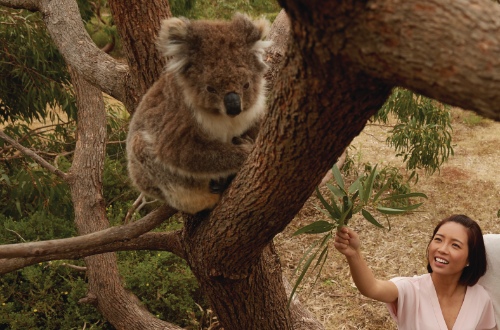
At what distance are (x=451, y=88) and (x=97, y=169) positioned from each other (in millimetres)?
3317

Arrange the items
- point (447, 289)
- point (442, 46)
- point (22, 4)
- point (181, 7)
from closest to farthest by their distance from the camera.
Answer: point (442, 46), point (447, 289), point (22, 4), point (181, 7)

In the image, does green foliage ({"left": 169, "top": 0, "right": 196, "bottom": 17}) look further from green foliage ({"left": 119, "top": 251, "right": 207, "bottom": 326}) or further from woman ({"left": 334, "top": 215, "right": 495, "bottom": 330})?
woman ({"left": 334, "top": 215, "right": 495, "bottom": 330})

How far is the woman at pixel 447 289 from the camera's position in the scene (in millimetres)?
2348

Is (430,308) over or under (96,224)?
over

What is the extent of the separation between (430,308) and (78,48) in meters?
2.33

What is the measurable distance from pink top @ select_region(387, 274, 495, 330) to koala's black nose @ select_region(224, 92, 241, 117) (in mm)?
1340

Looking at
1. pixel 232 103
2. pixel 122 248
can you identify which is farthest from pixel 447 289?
pixel 122 248

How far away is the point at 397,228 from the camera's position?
17.4 ft

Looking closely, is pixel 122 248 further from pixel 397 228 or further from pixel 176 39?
pixel 397 228

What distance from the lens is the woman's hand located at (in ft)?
6.50

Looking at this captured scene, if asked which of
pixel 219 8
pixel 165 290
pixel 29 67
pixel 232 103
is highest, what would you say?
pixel 219 8

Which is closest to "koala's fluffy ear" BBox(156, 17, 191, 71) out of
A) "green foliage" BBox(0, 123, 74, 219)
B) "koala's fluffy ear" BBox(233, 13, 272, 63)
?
"koala's fluffy ear" BBox(233, 13, 272, 63)

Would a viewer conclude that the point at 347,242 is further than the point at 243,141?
No

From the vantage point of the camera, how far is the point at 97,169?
3764 millimetres
